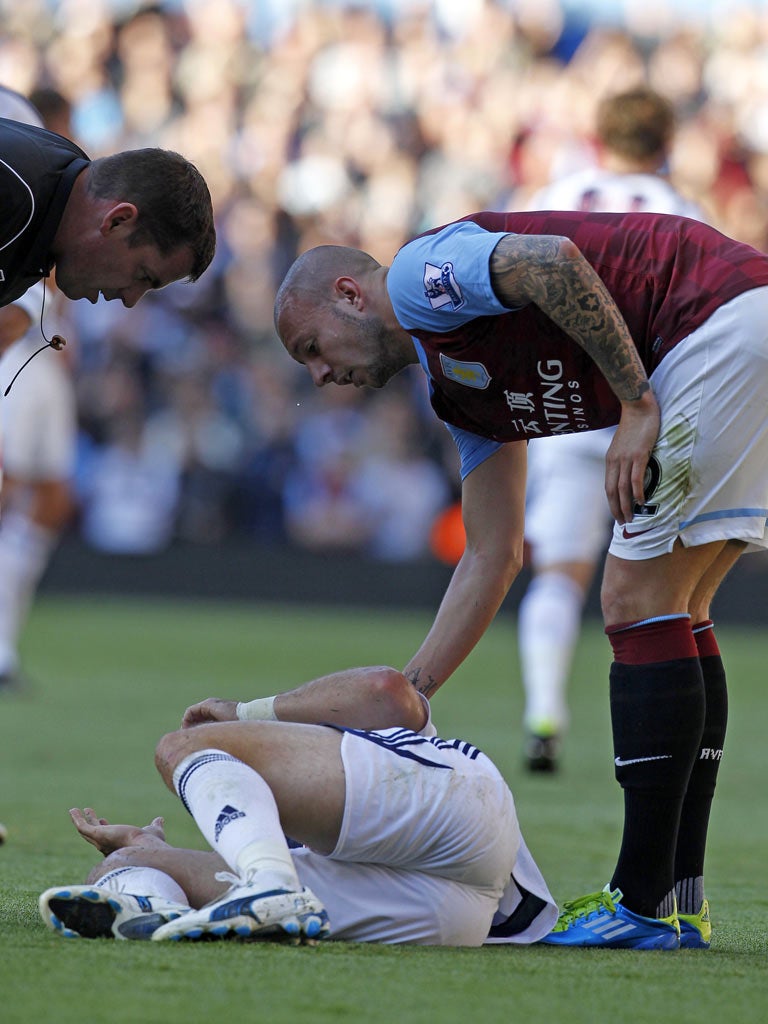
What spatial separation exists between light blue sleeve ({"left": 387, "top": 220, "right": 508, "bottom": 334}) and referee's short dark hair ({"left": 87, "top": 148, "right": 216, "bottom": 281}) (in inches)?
17.1

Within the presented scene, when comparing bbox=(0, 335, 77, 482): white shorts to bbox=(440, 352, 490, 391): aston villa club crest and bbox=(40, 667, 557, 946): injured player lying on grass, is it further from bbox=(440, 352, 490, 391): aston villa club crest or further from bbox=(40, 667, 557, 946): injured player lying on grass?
bbox=(40, 667, 557, 946): injured player lying on grass

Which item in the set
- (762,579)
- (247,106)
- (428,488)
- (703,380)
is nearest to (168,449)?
(428,488)

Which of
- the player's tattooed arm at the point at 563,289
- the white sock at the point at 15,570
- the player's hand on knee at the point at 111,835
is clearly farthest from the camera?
the white sock at the point at 15,570

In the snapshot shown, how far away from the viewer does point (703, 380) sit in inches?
124

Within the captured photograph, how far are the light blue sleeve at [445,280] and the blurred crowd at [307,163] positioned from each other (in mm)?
9079

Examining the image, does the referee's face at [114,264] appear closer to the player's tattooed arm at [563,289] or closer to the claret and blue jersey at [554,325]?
the claret and blue jersey at [554,325]

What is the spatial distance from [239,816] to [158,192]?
4.16 ft

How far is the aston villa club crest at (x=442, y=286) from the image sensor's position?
3021 mm

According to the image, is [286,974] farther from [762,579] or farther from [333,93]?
[333,93]

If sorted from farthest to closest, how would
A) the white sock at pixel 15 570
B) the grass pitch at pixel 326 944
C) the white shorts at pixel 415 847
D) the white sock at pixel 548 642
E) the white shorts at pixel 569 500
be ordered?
the white sock at pixel 15 570 < the white shorts at pixel 569 500 < the white sock at pixel 548 642 < the white shorts at pixel 415 847 < the grass pitch at pixel 326 944

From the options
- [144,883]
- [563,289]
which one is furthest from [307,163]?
[144,883]

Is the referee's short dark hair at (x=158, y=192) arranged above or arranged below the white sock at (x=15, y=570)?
above

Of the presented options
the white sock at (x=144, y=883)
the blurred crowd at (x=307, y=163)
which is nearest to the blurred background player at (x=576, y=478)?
the white sock at (x=144, y=883)

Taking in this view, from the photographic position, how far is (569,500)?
6285mm
